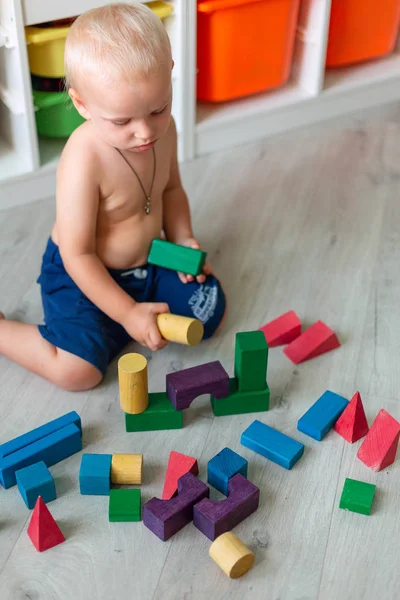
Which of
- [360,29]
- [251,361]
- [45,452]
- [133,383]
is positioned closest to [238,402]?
[251,361]

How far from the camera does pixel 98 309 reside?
1.27 metres

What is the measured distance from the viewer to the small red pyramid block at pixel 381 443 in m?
1.09

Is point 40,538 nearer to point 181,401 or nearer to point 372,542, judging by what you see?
point 181,401

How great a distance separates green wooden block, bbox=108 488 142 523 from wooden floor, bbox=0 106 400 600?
0.01 meters

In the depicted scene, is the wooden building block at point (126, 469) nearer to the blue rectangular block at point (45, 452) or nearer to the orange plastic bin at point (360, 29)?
the blue rectangular block at point (45, 452)

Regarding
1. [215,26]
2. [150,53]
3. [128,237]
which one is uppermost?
[150,53]

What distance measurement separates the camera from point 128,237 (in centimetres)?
129

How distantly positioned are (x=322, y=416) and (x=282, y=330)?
0.21 meters

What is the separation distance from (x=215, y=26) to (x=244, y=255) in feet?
1.73

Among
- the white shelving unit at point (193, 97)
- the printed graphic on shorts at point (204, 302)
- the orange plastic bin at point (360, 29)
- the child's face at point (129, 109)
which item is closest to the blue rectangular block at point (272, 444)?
the printed graphic on shorts at point (204, 302)

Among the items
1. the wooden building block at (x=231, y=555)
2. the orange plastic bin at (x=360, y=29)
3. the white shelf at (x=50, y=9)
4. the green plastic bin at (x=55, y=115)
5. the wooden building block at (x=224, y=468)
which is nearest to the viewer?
the wooden building block at (x=231, y=555)

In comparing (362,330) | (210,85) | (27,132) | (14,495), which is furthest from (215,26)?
(14,495)

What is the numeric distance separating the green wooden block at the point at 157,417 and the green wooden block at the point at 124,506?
14 centimetres

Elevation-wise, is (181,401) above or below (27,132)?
below
